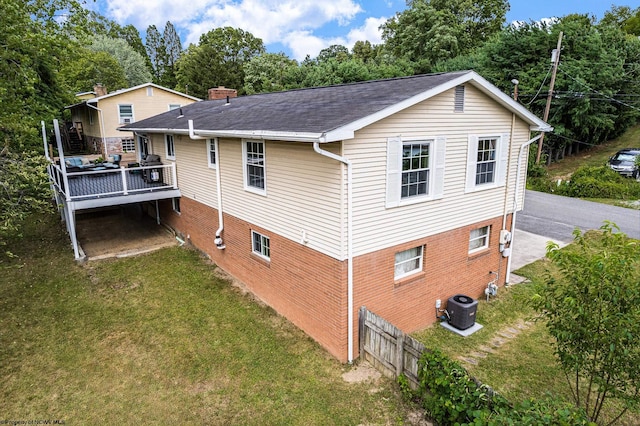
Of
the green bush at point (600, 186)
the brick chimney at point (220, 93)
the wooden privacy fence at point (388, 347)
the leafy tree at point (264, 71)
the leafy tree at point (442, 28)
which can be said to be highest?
the leafy tree at point (442, 28)

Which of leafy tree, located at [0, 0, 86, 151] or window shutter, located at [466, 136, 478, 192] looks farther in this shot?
leafy tree, located at [0, 0, 86, 151]

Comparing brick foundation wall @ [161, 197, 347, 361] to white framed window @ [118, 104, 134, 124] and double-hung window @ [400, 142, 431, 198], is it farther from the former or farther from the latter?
white framed window @ [118, 104, 134, 124]

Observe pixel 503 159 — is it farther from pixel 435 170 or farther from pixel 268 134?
pixel 268 134

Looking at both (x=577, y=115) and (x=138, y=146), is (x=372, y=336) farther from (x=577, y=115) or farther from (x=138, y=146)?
(x=577, y=115)

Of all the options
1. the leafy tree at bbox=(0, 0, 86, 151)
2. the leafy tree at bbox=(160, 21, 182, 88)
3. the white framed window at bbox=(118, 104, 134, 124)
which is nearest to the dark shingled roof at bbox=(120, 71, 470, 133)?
the leafy tree at bbox=(0, 0, 86, 151)

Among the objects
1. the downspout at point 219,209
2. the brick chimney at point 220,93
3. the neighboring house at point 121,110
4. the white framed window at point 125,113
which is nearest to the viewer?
the downspout at point 219,209

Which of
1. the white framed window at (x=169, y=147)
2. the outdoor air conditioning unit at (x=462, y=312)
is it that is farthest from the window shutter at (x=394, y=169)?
the white framed window at (x=169, y=147)

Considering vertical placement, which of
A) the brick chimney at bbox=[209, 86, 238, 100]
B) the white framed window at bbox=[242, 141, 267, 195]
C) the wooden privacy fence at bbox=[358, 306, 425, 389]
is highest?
the brick chimney at bbox=[209, 86, 238, 100]

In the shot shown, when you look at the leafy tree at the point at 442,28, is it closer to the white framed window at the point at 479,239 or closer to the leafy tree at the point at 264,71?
the leafy tree at the point at 264,71

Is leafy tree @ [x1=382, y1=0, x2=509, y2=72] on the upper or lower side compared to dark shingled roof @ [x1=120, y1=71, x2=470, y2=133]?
upper
